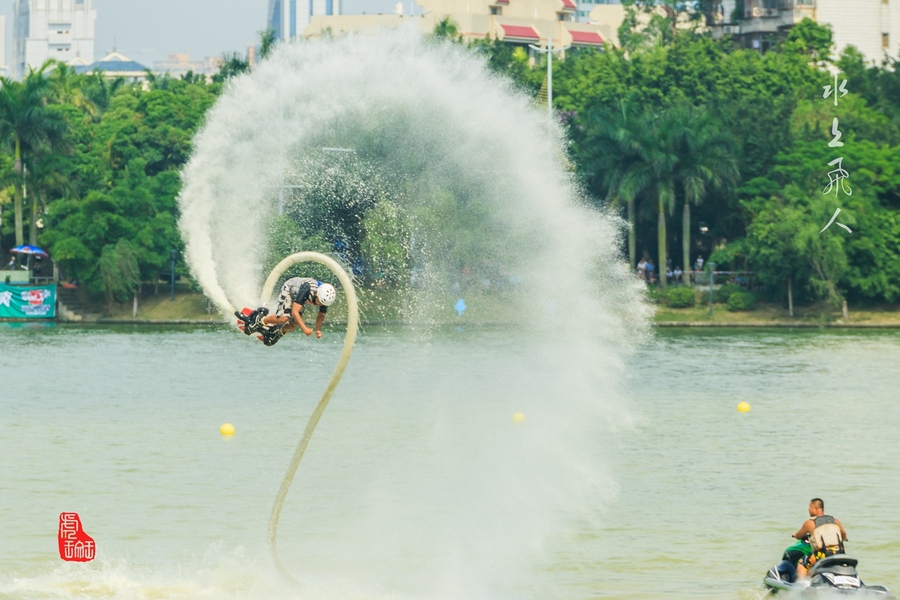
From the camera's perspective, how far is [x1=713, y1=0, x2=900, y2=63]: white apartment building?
132 meters

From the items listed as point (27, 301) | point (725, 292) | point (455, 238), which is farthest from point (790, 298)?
point (27, 301)

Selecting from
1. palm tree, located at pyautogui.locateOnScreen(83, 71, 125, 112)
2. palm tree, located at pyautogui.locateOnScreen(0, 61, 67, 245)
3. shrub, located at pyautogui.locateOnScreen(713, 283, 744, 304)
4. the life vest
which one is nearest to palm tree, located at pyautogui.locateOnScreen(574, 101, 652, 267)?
shrub, located at pyautogui.locateOnScreen(713, 283, 744, 304)

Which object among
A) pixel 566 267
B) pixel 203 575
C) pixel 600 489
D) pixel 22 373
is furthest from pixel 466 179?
pixel 203 575

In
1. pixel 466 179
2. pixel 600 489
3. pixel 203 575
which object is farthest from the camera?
pixel 466 179

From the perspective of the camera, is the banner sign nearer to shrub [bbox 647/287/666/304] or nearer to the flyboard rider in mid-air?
shrub [bbox 647/287/666/304]

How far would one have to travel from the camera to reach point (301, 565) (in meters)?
32.0

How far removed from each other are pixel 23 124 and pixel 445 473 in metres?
68.5

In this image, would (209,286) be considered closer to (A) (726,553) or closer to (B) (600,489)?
(A) (726,553)

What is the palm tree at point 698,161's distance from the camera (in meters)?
97.2

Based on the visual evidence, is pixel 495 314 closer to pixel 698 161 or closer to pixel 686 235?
pixel 686 235

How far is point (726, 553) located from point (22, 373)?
4382 cm

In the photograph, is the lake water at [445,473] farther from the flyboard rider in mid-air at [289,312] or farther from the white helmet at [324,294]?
the white helmet at [324,294]

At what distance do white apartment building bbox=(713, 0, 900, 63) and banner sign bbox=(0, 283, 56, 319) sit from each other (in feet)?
223

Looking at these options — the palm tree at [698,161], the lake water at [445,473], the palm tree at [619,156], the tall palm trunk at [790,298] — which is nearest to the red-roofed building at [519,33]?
the palm tree at [619,156]
